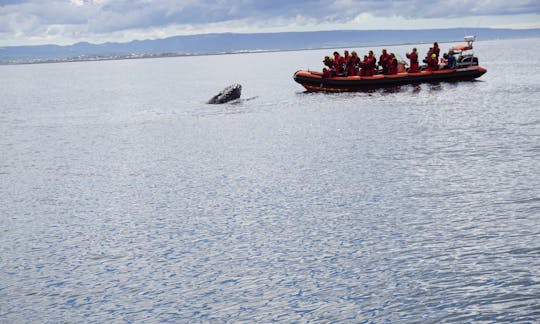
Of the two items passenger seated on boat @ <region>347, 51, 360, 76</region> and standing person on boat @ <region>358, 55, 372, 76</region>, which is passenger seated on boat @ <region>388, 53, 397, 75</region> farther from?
passenger seated on boat @ <region>347, 51, 360, 76</region>

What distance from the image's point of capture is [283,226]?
13969 millimetres

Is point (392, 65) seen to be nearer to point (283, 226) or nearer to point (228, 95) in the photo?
point (228, 95)

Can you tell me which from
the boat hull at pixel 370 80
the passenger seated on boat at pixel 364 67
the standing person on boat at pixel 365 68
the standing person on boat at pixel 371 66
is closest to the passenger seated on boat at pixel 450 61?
the boat hull at pixel 370 80

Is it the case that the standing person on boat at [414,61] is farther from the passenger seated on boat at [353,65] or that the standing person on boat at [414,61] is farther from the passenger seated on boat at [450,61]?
the passenger seated on boat at [450,61]

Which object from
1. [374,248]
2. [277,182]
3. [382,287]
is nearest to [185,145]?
[277,182]

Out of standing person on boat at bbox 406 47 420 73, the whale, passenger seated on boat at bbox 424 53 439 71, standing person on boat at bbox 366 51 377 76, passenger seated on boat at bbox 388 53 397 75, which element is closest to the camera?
standing person on boat at bbox 366 51 377 76

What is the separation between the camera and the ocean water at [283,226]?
9.87m

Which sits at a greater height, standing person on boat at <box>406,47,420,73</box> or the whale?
standing person on boat at <box>406,47,420,73</box>

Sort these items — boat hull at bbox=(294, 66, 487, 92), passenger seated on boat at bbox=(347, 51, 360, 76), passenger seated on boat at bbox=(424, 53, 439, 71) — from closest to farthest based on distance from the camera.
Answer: boat hull at bbox=(294, 66, 487, 92), passenger seated on boat at bbox=(347, 51, 360, 76), passenger seated on boat at bbox=(424, 53, 439, 71)

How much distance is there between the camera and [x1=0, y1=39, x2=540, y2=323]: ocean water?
9.87m

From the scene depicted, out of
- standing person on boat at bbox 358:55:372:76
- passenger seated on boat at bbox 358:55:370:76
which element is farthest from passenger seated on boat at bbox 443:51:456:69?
passenger seated on boat at bbox 358:55:370:76

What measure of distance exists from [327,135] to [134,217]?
42.2 ft

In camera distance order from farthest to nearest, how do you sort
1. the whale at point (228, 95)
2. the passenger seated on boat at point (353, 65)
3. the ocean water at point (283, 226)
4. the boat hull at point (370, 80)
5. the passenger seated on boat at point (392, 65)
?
the whale at point (228, 95)
the passenger seated on boat at point (353, 65)
the passenger seated on boat at point (392, 65)
the boat hull at point (370, 80)
the ocean water at point (283, 226)

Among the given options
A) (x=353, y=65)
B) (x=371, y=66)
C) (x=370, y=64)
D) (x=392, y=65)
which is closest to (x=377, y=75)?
(x=371, y=66)
